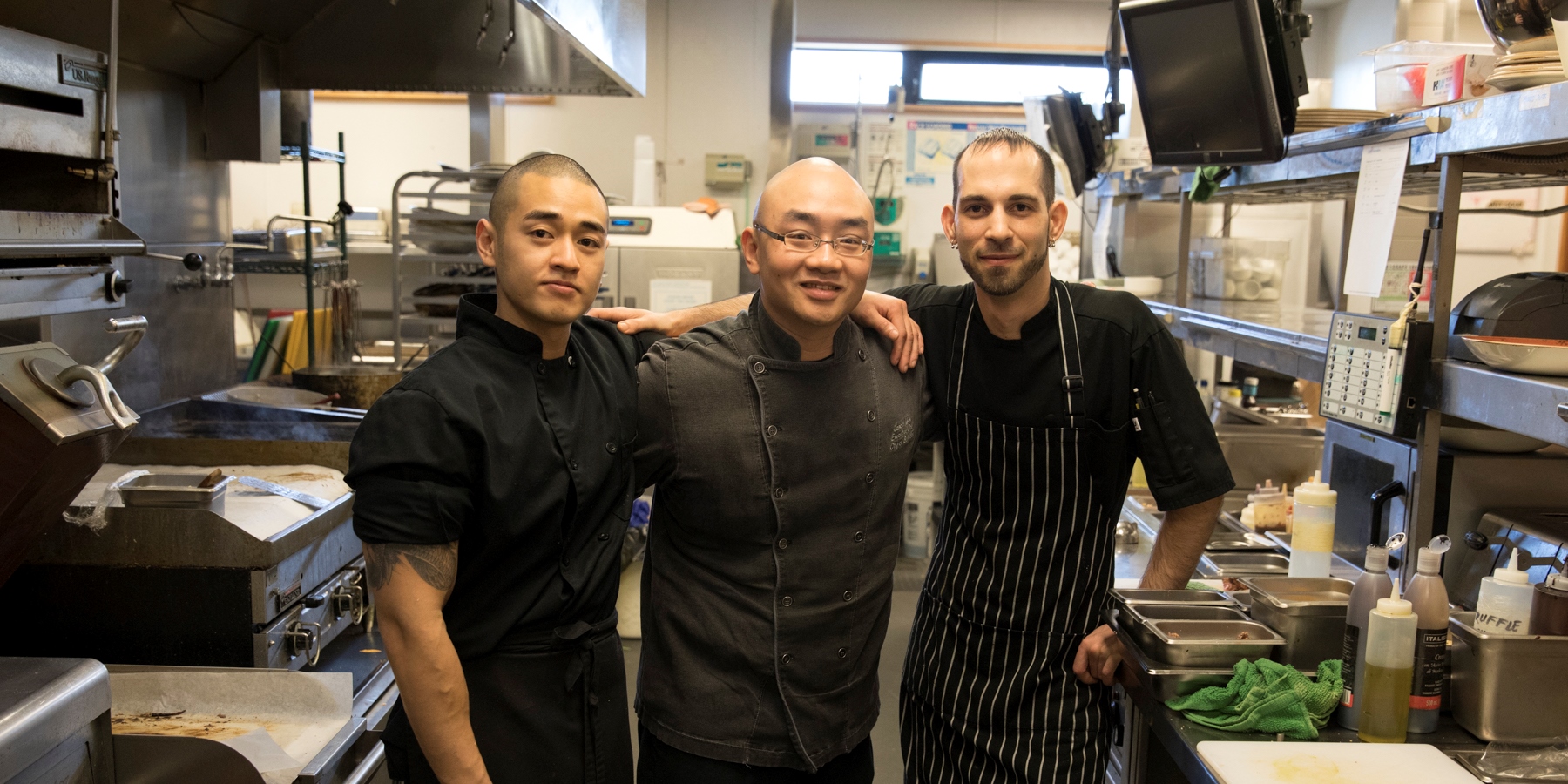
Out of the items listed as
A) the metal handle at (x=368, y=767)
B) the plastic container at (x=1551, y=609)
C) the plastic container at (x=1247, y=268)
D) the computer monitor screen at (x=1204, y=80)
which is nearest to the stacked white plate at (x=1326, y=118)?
the computer monitor screen at (x=1204, y=80)

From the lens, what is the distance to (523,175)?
151 cm

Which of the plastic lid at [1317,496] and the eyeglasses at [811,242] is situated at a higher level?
the eyeglasses at [811,242]

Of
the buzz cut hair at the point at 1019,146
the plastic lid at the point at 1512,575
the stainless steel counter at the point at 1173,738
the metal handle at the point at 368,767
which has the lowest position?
the metal handle at the point at 368,767

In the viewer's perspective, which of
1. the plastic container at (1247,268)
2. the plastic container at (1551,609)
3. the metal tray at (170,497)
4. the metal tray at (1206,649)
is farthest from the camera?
the plastic container at (1247,268)

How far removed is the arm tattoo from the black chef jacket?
99 cm

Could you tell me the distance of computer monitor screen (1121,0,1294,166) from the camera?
219 cm

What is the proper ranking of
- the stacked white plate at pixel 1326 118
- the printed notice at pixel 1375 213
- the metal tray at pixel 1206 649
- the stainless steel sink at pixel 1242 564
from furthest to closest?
1. the stainless steel sink at pixel 1242 564
2. the stacked white plate at pixel 1326 118
3. the printed notice at pixel 1375 213
4. the metal tray at pixel 1206 649

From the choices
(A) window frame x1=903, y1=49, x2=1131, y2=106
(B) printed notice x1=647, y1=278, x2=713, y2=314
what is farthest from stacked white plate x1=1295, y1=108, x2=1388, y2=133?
(A) window frame x1=903, y1=49, x2=1131, y2=106

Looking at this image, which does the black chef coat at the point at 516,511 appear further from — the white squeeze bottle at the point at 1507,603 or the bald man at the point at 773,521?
the white squeeze bottle at the point at 1507,603

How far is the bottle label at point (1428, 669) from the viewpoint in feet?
5.10

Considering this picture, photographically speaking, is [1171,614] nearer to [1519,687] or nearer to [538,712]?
[1519,687]

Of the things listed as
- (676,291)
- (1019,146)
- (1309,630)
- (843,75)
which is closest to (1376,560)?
(1309,630)

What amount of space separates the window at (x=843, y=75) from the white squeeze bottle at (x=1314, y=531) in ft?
16.3

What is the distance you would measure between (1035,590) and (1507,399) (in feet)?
2.57
